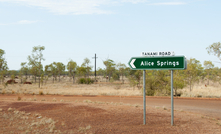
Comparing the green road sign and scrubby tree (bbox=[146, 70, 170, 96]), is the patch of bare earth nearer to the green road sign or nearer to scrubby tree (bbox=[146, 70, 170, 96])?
the green road sign

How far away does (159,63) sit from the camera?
8.63 m

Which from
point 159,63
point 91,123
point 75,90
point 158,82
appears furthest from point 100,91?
point 159,63

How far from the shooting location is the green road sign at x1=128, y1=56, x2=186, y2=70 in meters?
8.37

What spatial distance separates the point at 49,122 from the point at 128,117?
364 centimetres

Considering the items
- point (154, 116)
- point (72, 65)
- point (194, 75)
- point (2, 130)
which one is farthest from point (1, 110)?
point (72, 65)

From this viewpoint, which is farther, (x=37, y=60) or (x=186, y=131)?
(x=37, y=60)

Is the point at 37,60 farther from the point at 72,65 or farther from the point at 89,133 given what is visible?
the point at 89,133

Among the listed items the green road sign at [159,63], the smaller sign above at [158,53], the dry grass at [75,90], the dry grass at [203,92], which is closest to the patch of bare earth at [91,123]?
the green road sign at [159,63]

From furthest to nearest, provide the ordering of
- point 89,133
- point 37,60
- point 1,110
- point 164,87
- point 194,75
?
point 37,60
point 194,75
point 164,87
point 1,110
point 89,133

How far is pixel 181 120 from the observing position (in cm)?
1017

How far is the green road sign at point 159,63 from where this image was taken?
8367 mm

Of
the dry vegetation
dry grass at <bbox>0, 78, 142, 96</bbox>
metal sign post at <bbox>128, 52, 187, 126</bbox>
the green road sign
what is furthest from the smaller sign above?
dry grass at <bbox>0, 78, 142, 96</bbox>

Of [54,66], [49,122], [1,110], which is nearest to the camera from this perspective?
[49,122]

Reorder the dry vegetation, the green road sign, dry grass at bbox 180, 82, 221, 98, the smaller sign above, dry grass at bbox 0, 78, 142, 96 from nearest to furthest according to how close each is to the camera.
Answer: the green road sign < the smaller sign above < dry grass at bbox 180, 82, 221, 98 < the dry vegetation < dry grass at bbox 0, 78, 142, 96
